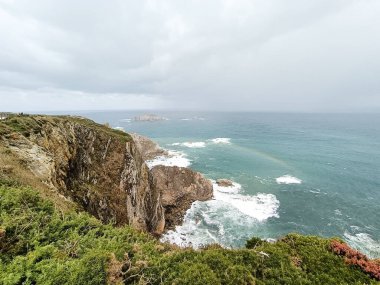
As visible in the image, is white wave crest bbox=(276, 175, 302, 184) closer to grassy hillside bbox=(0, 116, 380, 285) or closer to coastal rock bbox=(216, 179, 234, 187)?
coastal rock bbox=(216, 179, 234, 187)

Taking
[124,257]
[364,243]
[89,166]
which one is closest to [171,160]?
[89,166]

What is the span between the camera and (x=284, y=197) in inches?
2045

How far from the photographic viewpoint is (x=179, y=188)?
165ft

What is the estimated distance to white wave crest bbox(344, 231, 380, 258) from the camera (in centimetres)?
3304

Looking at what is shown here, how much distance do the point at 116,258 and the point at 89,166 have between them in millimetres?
20939

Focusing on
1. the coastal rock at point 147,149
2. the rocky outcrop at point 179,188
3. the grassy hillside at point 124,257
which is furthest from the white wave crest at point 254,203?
the coastal rock at point 147,149

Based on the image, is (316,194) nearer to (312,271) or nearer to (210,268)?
(312,271)

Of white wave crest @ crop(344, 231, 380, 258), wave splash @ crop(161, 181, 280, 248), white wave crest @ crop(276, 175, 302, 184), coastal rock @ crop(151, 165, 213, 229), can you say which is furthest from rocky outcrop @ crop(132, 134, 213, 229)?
white wave crest @ crop(344, 231, 380, 258)

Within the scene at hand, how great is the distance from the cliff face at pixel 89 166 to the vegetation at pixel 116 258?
709 cm

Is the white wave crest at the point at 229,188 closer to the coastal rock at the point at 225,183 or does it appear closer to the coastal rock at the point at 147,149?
the coastal rock at the point at 225,183

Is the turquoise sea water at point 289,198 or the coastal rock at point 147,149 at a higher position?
the coastal rock at point 147,149

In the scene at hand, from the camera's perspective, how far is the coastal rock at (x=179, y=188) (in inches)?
1823

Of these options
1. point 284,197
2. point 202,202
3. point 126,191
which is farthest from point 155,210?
point 284,197

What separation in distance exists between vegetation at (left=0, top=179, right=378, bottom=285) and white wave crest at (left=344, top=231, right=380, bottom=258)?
29538mm
